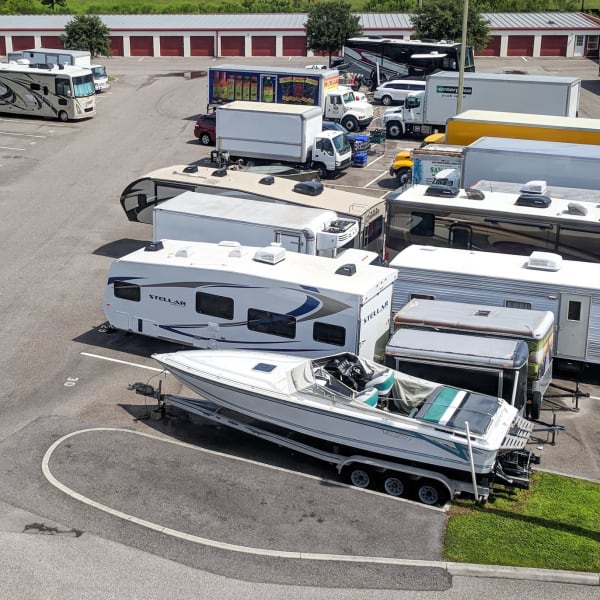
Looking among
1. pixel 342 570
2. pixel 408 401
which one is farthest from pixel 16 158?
pixel 342 570

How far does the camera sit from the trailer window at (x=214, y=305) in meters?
19.2

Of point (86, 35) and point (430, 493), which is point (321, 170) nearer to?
point (430, 493)

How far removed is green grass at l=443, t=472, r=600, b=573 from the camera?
13.1m

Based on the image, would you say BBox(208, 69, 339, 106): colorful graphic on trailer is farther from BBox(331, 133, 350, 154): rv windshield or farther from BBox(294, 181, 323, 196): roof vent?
BBox(294, 181, 323, 196): roof vent

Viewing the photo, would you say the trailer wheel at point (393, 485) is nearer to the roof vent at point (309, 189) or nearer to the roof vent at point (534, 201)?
the roof vent at point (534, 201)

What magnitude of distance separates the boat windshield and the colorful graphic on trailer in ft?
98.7

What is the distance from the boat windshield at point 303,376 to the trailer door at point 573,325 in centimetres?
572

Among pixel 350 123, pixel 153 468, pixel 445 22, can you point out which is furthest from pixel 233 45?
pixel 153 468

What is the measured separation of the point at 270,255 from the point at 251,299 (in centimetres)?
107

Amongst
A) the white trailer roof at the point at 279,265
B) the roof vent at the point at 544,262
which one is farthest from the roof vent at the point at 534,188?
the white trailer roof at the point at 279,265

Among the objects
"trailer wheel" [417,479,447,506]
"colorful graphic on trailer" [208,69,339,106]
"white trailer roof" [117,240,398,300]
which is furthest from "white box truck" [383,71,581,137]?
"trailer wheel" [417,479,447,506]

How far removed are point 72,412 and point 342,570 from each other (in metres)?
6.79

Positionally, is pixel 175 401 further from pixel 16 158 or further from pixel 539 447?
pixel 16 158

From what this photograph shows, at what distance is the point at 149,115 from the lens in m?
49.3
